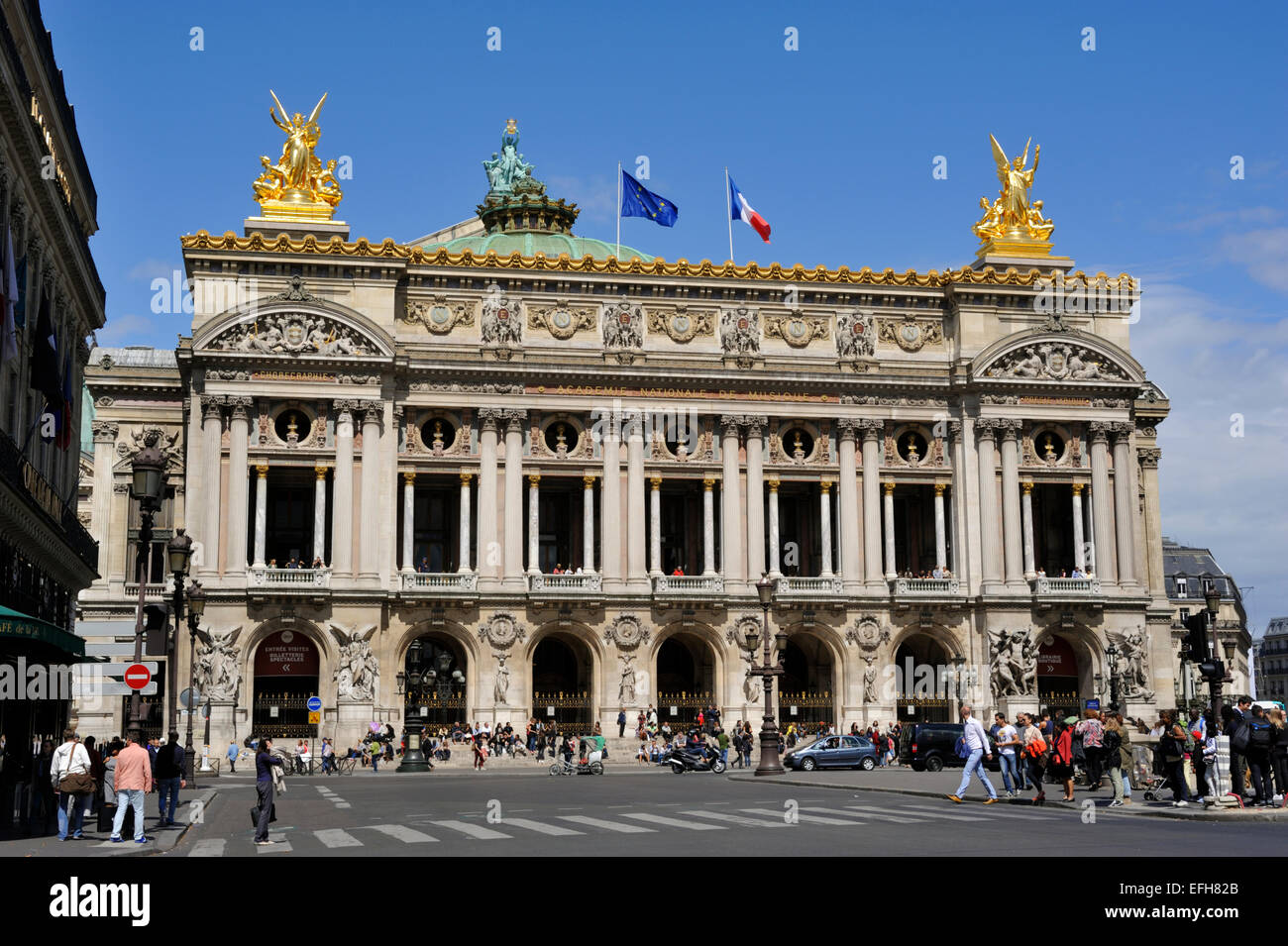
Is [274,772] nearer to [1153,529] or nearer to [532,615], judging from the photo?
[532,615]

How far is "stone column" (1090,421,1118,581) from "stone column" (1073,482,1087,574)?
59 cm

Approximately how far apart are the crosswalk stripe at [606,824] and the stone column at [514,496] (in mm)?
36913

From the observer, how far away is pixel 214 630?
2458 inches

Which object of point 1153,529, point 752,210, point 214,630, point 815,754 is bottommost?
point 815,754

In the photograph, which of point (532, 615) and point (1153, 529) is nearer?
point (532, 615)

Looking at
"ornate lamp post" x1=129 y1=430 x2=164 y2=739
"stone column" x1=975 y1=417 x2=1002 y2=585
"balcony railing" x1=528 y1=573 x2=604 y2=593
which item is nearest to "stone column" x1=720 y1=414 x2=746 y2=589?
"balcony railing" x1=528 y1=573 x2=604 y2=593

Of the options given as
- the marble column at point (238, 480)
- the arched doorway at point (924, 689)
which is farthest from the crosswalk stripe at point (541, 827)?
the arched doorway at point (924, 689)

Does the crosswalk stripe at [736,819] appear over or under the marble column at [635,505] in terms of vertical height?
under

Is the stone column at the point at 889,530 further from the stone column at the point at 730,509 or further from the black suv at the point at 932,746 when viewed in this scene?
the black suv at the point at 932,746

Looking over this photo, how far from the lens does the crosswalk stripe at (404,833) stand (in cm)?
2427

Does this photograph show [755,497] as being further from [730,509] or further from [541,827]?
[541,827]

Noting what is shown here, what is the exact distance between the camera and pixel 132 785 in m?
25.3
